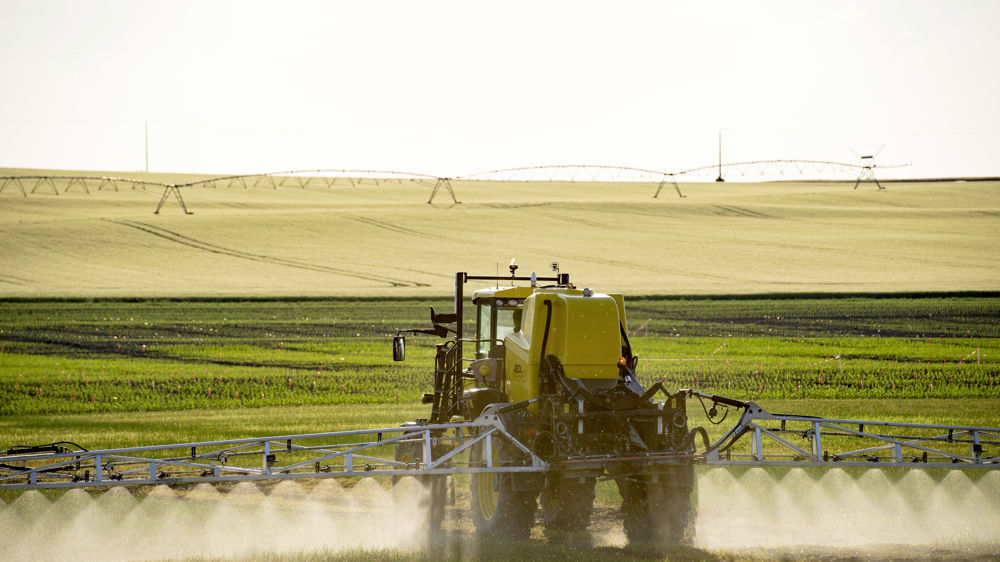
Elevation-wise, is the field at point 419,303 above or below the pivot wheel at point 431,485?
above

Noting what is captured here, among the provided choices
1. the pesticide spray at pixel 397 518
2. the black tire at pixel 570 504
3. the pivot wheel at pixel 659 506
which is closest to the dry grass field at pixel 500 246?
the pesticide spray at pixel 397 518

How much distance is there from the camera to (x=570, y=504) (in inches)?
555

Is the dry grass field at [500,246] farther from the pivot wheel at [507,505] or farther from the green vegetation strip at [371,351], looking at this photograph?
the pivot wheel at [507,505]

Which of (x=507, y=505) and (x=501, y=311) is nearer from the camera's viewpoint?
(x=507, y=505)

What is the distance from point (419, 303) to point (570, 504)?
50.9 meters

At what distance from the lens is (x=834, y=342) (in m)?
45.7

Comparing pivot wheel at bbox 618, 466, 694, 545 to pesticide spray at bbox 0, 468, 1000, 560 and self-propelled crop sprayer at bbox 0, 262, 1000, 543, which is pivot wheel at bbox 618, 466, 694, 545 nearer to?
self-propelled crop sprayer at bbox 0, 262, 1000, 543

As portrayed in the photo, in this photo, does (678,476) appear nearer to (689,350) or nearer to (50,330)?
(689,350)

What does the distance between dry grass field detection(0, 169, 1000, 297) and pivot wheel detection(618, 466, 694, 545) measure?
50423 millimetres

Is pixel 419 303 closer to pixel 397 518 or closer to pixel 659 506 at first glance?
pixel 397 518

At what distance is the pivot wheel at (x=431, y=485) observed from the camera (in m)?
17.0

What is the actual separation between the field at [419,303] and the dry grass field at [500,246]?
39 cm

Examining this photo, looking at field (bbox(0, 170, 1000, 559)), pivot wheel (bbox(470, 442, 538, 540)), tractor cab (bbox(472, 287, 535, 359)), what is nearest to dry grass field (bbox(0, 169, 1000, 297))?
field (bbox(0, 170, 1000, 559))

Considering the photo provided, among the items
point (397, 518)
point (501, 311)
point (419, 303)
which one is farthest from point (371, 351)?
point (501, 311)
